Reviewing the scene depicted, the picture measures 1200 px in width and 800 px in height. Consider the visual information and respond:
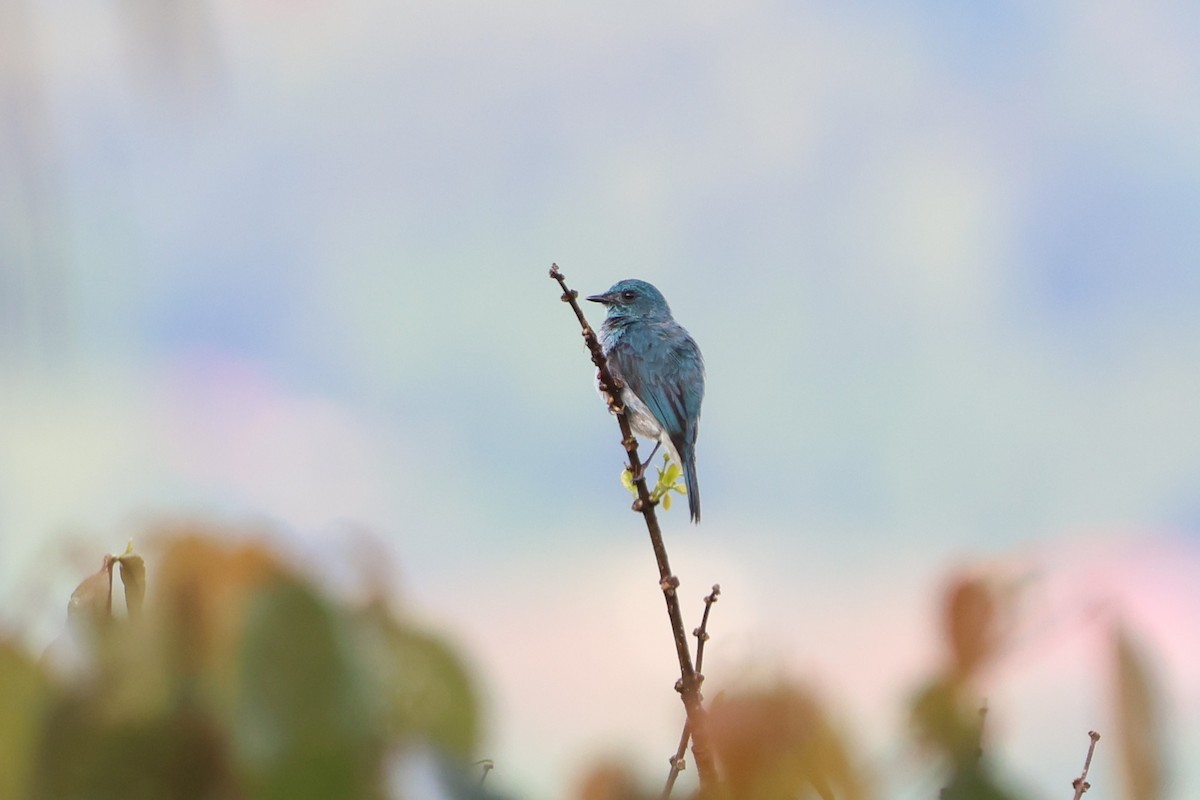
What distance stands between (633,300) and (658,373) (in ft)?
4.93

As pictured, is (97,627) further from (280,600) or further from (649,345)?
(649,345)

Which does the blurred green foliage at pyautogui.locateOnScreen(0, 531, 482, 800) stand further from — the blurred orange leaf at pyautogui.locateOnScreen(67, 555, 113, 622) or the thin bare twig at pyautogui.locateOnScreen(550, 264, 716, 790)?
the thin bare twig at pyautogui.locateOnScreen(550, 264, 716, 790)

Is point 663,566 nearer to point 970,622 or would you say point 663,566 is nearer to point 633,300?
point 970,622

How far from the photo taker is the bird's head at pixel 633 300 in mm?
9922

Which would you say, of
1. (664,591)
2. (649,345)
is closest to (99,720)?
(664,591)

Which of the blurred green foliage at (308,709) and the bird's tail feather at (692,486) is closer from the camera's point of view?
the blurred green foliage at (308,709)

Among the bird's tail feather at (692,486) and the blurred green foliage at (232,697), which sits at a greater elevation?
the blurred green foliage at (232,697)

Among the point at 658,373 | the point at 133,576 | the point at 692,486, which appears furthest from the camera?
the point at 658,373

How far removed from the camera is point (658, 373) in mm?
8828

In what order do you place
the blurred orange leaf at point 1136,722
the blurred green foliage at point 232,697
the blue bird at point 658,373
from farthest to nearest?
the blue bird at point 658,373
the blurred orange leaf at point 1136,722
the blurred green foliage at point 232,697

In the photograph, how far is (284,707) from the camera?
111cm

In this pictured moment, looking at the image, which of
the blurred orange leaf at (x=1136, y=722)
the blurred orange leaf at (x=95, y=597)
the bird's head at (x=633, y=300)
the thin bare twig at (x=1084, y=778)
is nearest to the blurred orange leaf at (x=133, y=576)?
the blurred orange leaf at (x=95, y=597)

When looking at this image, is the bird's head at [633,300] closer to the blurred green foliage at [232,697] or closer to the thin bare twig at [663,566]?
the thin bare twig at [663,566]

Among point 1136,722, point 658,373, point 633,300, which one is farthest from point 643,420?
point 1136,722
